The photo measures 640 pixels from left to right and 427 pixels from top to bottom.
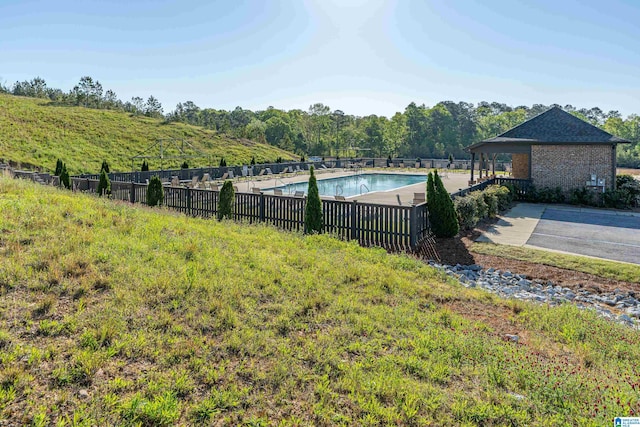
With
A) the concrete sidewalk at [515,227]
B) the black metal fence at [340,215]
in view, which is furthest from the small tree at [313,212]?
the concrete sidewalk at [515,227]

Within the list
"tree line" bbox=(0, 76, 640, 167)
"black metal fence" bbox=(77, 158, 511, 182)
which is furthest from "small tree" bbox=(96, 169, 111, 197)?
"tree line" bbox=(0, 76, 640, 167)

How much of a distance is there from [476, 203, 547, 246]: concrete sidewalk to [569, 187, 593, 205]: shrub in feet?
6.16

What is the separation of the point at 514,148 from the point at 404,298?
16.8 metres

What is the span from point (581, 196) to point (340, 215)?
1296 centimetres

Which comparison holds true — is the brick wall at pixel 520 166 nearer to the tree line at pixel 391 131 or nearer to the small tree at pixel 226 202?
the small tree at pixel 226 202

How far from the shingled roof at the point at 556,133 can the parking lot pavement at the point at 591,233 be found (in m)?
4.32

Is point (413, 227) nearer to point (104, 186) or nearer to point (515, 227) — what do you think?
point (515, 227)

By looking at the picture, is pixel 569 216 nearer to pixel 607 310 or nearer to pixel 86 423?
pixel 607 310

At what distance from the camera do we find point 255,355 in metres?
3.48

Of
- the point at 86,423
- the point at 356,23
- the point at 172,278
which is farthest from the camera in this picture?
the point at 356,23

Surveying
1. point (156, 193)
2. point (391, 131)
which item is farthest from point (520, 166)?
point (391, 131)

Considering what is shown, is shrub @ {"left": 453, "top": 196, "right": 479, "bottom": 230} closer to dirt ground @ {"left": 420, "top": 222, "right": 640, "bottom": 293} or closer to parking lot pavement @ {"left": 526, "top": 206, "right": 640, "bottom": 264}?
dirt ground @ {"left": 420, "top": 222, "right": 640, "bottom": 293}

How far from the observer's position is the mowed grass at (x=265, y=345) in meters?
2.77

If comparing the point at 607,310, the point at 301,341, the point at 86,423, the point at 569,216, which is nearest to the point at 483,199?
the point at 569,216
